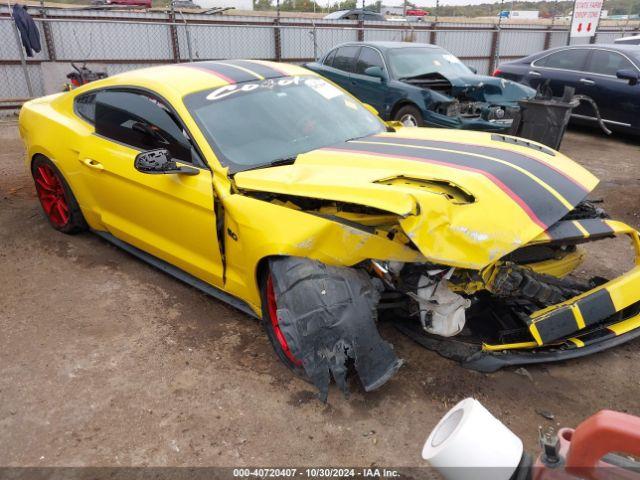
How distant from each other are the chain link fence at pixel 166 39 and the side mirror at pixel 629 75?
7.63 metres

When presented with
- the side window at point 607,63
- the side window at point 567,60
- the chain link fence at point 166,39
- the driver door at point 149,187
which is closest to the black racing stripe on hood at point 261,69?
the driver door at point 149,187

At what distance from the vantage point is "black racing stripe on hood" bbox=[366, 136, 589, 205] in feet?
9.35

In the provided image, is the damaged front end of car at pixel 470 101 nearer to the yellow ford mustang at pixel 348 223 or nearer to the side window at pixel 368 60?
the side window at pixel 368 60

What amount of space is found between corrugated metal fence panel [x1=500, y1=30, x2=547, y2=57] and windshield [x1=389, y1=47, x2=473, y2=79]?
9052mm

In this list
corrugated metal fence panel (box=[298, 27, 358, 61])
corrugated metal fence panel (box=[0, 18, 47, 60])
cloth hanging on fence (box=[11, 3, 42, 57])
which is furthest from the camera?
corrugated metal fence panel (box=[298, 27, 358, 61])

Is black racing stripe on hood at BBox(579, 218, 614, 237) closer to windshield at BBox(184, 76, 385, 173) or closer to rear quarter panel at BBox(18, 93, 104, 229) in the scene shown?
windshield at BBox(184, 76, 385, 173)

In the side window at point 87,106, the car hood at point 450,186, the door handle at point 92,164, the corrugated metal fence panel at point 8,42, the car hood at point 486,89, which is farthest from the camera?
the corrugated metal fence panel at point 8,42

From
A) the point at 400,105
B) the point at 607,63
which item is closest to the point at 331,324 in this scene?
the point at 400,105

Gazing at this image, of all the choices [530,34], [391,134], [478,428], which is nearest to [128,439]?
[478,428]

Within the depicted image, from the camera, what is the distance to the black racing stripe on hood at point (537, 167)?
2.85 meters

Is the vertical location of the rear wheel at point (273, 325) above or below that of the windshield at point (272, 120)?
below

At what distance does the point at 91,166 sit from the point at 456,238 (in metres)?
2.86

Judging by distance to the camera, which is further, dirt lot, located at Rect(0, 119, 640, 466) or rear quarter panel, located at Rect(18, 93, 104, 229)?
rear quarter panel, located at Rect(18, 93, 104, 229)

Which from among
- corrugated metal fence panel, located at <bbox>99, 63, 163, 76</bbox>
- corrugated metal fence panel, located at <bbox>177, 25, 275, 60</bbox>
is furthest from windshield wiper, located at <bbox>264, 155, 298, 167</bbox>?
corrugated metal fence panel, located at <bbox>177, 25, 275, 60</bbox>
